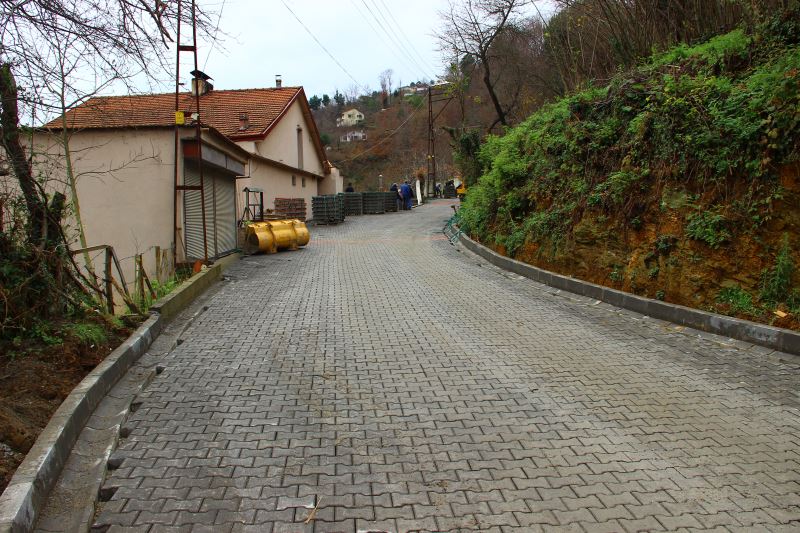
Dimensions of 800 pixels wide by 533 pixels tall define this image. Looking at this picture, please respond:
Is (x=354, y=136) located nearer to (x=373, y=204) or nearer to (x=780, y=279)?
(x=373, y=204)

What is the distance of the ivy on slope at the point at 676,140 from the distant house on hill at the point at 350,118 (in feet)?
347

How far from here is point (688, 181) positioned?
841cm

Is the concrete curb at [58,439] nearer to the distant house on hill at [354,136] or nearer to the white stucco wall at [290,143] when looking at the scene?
the white stucco wall at [290,143]

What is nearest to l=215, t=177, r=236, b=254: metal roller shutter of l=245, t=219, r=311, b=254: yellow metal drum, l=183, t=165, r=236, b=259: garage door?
l=183, t=165, r=236, b=259: garage door

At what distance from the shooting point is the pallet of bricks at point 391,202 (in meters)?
34.4

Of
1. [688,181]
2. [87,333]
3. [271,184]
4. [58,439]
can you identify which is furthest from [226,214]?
[58,439]

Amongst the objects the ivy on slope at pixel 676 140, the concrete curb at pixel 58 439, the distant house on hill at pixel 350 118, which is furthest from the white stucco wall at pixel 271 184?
the distant house on hill at pixel 350 118

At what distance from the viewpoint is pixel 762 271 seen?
7.02m

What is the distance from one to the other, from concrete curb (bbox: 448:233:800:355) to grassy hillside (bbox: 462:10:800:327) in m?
0.24

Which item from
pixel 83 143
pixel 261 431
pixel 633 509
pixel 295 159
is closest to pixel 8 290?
pixel 261 431

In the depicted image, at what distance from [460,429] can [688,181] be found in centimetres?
611

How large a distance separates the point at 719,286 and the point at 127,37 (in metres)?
7.82

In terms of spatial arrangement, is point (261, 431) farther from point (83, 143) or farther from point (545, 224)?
point (83, 143)

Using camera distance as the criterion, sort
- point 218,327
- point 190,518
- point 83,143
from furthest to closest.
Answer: point 83,143 < point 218,327 < point 190,518
